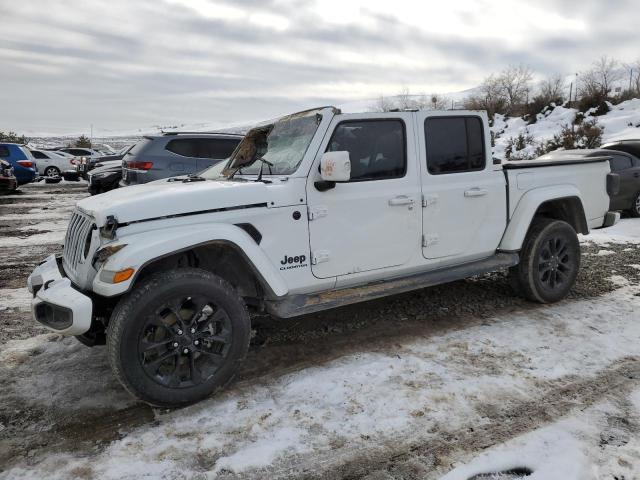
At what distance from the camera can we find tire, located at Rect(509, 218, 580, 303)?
4.81 meters

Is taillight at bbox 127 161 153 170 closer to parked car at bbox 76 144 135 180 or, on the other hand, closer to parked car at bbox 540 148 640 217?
parked car at bbox 540 148 640 217

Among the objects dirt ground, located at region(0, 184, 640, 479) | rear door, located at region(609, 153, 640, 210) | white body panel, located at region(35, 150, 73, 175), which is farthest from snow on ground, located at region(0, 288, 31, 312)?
white body panel, located at region(35, 150, 73, 175)

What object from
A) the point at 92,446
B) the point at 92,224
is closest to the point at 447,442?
the point at 92,446

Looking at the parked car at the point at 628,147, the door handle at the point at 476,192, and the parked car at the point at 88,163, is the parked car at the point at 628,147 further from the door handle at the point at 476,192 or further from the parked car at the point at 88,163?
the parked car at the point at 88,163

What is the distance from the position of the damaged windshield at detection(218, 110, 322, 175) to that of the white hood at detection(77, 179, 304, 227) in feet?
0.93

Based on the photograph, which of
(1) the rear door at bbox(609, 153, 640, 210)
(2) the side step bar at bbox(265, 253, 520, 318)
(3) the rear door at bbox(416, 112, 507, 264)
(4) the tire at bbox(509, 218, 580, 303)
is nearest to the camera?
(2) the side step bar at bbox(265, 253, 520, 318)

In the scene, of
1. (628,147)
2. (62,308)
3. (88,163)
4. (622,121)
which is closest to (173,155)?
(62,308)

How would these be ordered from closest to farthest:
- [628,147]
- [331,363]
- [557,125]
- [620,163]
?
[331,363], [620,163], [628,147], [557,125]

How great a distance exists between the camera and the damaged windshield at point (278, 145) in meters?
3.78

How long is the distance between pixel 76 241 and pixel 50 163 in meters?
23.3

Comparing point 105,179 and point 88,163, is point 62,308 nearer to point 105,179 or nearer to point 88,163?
point 105,179

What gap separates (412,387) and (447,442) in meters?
0.60

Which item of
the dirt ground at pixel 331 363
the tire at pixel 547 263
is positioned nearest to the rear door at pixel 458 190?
the tire at pixel 547 263

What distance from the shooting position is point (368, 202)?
3.81 m
